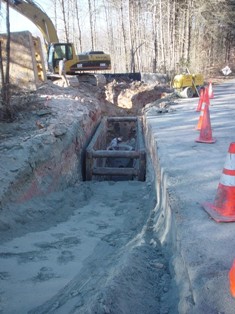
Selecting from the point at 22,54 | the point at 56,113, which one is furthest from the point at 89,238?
the point at 22,54

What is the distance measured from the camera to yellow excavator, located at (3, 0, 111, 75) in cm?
1617

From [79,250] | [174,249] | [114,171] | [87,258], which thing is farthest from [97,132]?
[174,249]

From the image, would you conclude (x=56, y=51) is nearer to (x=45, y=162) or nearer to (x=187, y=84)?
(x=187, y=84)

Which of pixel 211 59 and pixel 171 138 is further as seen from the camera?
pixel 211 59

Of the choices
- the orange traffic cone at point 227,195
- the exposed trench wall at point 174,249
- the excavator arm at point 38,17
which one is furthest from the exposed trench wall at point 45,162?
the excavator arm at point 38,17

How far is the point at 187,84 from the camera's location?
14594mm

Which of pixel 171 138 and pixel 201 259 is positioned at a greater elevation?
pixel 171 138

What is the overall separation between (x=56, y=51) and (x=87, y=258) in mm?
15608

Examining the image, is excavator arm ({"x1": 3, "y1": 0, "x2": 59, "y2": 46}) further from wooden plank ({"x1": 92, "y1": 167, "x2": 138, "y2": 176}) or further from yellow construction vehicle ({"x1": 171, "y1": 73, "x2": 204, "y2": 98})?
wooden plank ({"x1": 92, "y1": 167, "x2": 138, "y2": 176})

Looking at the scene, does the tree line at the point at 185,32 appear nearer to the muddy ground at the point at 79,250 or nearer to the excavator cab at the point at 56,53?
the excavator cab at the point at 56,53

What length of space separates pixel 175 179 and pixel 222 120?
5111mm

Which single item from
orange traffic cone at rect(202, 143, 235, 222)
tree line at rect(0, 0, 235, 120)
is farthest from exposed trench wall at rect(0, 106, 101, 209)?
tree line at rect(0, 0, 235, 120)

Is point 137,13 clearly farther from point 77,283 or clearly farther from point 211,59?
point 77,283

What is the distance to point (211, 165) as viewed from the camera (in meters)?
4.91
